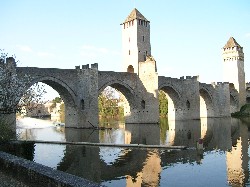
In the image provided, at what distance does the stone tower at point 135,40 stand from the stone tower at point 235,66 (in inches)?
1118

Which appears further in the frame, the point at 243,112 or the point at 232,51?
the point at 232,51

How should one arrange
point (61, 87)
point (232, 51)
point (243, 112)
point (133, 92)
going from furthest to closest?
point (232, 51), point (243, 112), point (133, 92), point (61, 87)

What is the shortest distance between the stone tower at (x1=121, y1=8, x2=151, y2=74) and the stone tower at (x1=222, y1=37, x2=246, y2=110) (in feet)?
93.1

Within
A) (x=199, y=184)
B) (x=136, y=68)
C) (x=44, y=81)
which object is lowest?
(x=199, y=184)

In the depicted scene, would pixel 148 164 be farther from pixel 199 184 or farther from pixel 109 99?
pixel 109 99

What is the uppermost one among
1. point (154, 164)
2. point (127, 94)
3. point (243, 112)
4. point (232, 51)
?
point (232, 51)

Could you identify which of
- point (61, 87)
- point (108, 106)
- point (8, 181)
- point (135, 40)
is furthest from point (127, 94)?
point (8, 181)

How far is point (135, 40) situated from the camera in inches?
1908

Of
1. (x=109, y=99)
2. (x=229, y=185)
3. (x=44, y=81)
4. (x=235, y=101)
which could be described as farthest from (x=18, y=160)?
(x=235, y=101)

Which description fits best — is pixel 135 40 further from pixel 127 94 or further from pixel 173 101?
pixel 173 101

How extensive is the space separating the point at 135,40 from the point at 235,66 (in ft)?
104

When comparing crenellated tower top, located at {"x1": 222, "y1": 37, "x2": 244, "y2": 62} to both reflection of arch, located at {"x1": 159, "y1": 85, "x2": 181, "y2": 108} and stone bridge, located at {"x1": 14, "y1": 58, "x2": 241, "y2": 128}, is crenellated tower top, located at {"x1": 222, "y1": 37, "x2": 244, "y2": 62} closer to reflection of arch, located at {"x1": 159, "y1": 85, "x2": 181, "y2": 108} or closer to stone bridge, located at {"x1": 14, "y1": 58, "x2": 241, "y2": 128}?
stone bridge, located at {"x1": 14, "y1": 58, "x2": 241, "y2": 128}

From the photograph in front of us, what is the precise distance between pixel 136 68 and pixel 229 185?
36429 millimetres

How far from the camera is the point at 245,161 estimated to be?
17016 mm
